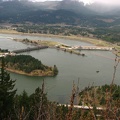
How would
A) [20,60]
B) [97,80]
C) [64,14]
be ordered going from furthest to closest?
[64,14]
[20,60]
[97,80]

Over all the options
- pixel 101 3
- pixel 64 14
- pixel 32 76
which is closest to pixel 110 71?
pixel 32 76

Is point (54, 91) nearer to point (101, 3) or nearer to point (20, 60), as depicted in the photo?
point (20, 60)

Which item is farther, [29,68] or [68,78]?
[29,68]

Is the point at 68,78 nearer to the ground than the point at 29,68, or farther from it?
nearer to the ground

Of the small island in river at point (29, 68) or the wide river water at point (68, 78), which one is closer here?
the wide river water at point (68, 78)

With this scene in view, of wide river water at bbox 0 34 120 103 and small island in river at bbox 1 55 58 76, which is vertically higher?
small island in river at bbox 1 55 58 76

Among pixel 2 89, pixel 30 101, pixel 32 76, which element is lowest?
pixel 32 76

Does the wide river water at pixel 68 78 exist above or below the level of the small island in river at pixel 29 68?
below

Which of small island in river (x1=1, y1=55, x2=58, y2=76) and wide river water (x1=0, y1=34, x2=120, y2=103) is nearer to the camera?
wide river water (x1=0, y1=34, x2=120, y2=103)
